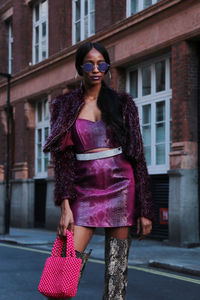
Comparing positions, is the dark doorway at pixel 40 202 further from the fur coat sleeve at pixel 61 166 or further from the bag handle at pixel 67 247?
the bag handle at pixel 67 247

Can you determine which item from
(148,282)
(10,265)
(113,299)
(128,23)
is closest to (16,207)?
(128,23)

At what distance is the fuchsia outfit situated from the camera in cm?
353

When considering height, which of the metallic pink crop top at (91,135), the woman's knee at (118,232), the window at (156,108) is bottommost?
the woman's knee at (118,232)

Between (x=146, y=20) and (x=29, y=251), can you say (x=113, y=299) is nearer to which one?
(x=29, y=251)

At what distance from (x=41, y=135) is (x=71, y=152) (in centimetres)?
1929

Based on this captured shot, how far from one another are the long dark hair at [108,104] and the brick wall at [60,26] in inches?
675

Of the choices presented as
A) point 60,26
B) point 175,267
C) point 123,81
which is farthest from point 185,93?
point 60,26

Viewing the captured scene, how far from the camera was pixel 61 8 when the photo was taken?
69.1ft

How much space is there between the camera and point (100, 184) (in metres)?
3.55

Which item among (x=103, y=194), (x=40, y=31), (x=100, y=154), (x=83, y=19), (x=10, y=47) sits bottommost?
(x=103, y=194)

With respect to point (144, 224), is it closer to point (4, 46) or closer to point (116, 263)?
point (116, 263)

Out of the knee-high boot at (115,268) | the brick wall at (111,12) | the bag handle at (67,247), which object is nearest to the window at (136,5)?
the brick wall at (111,12)

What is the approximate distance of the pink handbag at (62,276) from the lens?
323 cm

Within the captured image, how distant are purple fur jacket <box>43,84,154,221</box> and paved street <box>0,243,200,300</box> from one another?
10.3 feet
